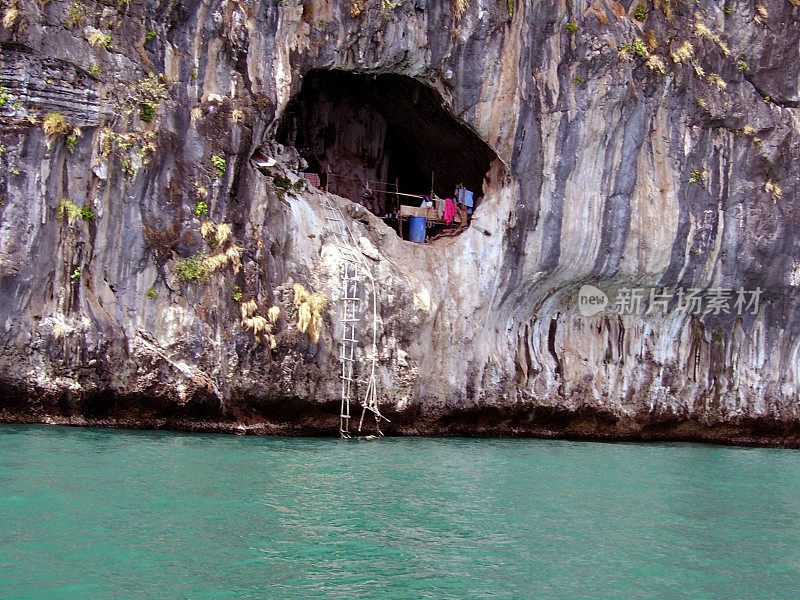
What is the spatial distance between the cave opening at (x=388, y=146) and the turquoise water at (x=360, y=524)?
848 cm

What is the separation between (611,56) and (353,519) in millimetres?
14633

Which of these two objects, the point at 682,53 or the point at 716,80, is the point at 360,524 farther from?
the point at 716,80

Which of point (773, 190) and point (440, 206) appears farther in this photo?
point (440, 206)

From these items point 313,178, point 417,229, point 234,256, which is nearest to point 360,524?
point 234,256

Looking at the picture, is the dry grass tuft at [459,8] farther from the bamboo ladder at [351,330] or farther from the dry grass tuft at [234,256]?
the dry grass tuft at [234,256]

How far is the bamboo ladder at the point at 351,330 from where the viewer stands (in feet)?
64.1

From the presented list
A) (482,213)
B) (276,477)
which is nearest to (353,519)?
Result: (276,477)

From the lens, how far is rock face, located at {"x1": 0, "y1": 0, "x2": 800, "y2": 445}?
17.2 m

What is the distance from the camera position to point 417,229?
23281mm

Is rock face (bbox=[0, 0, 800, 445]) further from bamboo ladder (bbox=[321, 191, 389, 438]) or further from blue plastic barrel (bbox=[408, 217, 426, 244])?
blue plastic barrel (bbox=[408, 217, 426, 244])

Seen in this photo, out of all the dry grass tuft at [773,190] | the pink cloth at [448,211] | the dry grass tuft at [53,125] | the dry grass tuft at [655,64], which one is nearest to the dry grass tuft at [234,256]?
the dry grass tuft at [53,125]

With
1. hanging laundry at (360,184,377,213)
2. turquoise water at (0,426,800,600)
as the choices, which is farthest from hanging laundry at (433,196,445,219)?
turquoise water at (0,426,800,600)

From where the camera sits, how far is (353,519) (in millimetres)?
11570

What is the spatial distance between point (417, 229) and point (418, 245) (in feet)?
4.96
